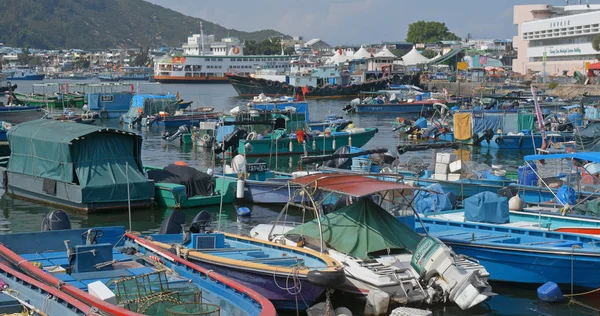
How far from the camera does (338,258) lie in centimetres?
A: 1404

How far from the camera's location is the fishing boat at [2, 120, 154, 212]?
73.4 feet

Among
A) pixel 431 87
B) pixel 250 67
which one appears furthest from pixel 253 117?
pixel 250 67

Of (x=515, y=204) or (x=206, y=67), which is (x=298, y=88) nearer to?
(x=206, y=67)

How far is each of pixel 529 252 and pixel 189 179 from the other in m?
12.0

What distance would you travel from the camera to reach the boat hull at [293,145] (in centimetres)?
3584

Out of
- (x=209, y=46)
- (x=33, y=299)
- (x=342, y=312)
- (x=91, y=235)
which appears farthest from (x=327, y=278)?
(x=209, y=46)

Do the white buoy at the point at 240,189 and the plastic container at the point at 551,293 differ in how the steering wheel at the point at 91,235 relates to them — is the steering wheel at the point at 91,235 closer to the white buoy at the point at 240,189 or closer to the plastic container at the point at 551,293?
the plastic container at the point at 551,293

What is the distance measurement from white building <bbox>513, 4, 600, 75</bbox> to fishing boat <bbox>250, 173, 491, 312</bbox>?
8225 cm

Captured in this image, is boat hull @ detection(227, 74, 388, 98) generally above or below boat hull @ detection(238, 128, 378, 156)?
above

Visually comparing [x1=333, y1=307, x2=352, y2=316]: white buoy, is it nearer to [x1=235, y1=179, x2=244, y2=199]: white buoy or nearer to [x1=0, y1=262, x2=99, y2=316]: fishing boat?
[x1=0, y1=262, x2=99, y2=316]: fishing boat

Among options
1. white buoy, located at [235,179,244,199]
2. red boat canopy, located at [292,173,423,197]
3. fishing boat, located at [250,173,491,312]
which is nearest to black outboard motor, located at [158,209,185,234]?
fishing boat, located at [250,173,491,312]

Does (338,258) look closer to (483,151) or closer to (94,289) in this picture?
(94,289)

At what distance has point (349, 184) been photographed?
49.2 feet

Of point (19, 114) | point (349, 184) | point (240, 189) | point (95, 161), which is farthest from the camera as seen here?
point (19, 114)
